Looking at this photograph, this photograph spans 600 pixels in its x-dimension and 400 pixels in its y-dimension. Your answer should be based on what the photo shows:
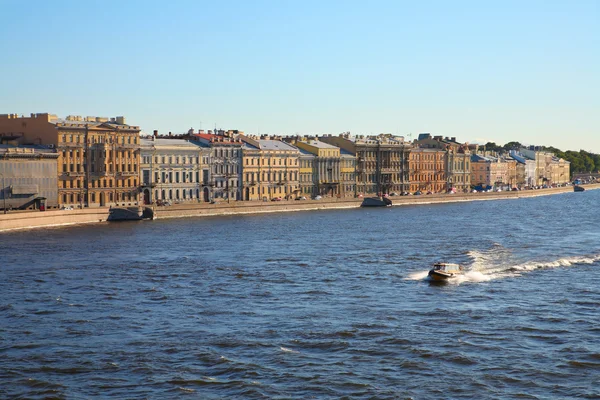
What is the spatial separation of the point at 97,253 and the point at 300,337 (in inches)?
846

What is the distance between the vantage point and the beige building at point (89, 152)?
73.1 m

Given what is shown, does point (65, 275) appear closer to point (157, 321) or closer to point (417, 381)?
point (157, 321)

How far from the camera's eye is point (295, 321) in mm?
27828

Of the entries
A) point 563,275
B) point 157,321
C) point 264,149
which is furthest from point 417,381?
point 264,149

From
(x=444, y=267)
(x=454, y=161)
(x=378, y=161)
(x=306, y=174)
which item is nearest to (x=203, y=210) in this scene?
(x=306, y=174)

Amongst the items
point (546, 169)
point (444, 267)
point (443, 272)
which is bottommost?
point (443, 272)

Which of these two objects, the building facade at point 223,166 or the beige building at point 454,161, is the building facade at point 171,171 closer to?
the building facade at point 223,166

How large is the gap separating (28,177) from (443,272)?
133 feet

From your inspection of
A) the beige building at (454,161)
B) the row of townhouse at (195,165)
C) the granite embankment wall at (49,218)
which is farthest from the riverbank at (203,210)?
the beige building at (454,161)

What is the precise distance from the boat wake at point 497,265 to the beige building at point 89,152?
117ft

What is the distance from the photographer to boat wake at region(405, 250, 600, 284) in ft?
122

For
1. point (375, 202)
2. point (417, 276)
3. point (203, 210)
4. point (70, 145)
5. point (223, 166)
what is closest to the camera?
point (417, 276)

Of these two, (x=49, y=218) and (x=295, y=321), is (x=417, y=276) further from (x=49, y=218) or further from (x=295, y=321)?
(x=49, y=218)

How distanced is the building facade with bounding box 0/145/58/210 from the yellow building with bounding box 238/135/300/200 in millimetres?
22723
